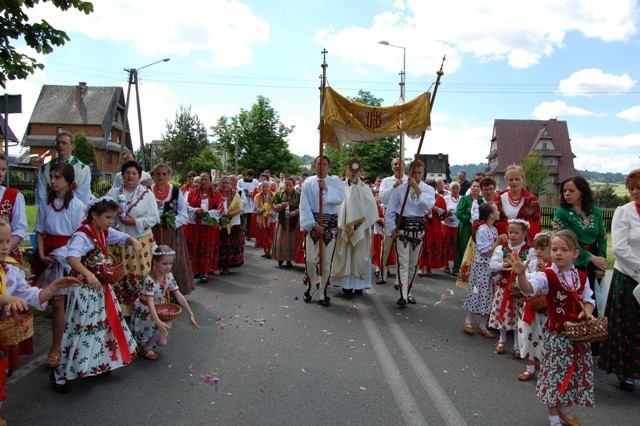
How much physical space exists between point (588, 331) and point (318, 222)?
4698mm

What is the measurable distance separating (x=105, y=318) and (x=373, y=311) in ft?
12.9

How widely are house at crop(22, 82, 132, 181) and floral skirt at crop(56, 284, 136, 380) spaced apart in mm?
55513

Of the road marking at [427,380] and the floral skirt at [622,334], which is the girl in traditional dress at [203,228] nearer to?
the road marking at [427,380]

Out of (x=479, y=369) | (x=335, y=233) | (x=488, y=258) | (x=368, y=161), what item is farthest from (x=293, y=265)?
(x=368, y=161)

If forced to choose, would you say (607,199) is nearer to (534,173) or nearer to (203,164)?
(534,173)

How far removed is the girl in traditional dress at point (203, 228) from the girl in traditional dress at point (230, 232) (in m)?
0.31

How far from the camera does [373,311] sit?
7516mm

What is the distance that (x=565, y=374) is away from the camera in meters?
4.02

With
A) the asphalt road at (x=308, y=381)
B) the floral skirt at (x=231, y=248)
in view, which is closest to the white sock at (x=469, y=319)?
the asphalt road at (x=308, y=381)

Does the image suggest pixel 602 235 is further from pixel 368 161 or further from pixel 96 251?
pixel 368 161

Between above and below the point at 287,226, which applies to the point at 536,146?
above

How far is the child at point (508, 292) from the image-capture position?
5.76 m

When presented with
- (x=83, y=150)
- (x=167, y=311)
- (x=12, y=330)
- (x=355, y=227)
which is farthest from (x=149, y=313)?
(x=83, y=150)

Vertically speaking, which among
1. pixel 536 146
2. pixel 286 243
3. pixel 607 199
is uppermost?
pixel 536 146
